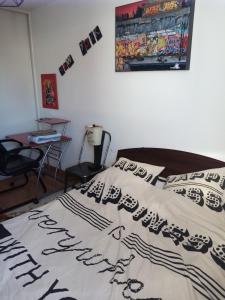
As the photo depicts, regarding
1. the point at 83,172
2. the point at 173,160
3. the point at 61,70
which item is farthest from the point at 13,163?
the point at 173,160

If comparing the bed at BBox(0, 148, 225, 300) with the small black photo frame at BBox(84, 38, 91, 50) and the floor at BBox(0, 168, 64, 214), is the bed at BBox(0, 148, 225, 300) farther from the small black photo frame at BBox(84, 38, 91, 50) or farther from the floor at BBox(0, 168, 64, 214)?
the small black photo frame at BBox(84, 38, 91, 50)

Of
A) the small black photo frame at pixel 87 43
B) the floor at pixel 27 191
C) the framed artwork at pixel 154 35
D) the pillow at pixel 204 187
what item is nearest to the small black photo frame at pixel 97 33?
the small black photo frame at pixel 87 43

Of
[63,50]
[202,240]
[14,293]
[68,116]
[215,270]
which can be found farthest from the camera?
[68,116]

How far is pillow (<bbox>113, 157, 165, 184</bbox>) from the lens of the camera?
214 centimetres

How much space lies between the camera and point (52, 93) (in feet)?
11.4

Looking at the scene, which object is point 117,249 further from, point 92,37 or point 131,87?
point 92,37

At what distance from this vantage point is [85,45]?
2.81 metres

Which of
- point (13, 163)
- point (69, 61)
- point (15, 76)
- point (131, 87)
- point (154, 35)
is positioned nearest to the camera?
point (154, 35)

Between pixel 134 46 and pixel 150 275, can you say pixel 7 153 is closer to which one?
pixel 134 46

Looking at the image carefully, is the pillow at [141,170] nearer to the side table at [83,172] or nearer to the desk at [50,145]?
the side table at [83,172]

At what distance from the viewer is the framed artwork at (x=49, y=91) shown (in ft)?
11.2

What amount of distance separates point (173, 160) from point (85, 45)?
164 centimetres

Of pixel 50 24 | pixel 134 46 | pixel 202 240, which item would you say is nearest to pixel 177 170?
pixel 202 240

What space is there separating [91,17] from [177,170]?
72.9 inches
